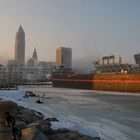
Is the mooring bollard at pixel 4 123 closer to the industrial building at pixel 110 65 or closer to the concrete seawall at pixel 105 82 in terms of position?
the concrete seawall at pixel 105 82

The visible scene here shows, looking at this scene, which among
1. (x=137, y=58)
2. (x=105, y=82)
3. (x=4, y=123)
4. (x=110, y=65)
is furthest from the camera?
(x=110, y=65)

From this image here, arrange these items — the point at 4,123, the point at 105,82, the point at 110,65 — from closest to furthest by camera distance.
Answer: the point at 4,123, the point at 105,82, the point at 110,65

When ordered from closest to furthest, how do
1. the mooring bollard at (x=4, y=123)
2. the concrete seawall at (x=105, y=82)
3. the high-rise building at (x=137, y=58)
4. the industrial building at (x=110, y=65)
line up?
the mooring bollard at (x=4, y=123) < the concrete seawall at (x=105, y=82) < the high-rise building at (x=137, y=58) < the industrial building at (x=110, y=65)

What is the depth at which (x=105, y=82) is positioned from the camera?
62.3m

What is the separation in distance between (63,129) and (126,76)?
49181 millimetres

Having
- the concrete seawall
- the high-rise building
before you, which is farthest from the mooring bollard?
the high-rise building

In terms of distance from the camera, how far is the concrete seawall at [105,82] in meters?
55.0

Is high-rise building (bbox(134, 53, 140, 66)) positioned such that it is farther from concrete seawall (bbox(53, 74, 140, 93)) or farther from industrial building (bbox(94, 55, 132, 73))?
concrete seawall (bbox(53, 74, 140, 93))

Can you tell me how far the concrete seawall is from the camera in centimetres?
5497

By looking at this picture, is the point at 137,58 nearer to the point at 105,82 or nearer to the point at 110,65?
the point at 110,65

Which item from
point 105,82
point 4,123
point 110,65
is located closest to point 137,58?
point 110,65

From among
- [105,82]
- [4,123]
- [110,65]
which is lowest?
[105,82]

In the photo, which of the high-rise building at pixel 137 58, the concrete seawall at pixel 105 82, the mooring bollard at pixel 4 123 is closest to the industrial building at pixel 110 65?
the high-rise building at pixel 137 58

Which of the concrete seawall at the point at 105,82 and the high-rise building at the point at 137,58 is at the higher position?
the high-rise building at the point at 137,58
